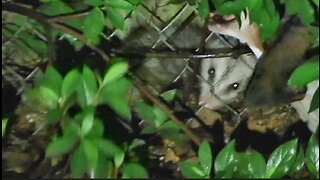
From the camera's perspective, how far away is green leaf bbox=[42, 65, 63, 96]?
1.49 meters

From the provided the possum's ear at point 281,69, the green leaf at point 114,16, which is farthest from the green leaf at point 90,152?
the possum's ear at point 281,69

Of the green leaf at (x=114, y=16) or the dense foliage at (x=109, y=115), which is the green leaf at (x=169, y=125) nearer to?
the dense foliage at (x=109, y=115)

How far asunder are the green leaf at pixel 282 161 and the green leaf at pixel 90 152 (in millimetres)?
433

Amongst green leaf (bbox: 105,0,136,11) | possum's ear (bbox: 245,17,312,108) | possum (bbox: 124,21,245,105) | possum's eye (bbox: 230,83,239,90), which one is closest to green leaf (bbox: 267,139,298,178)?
possum's ear (bbox: 245,17,312,108)

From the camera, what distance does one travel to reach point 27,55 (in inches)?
114

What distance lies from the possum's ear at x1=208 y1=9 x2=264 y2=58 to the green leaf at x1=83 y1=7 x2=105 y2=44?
0.80 metres

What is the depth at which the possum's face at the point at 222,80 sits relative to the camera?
3.41 m

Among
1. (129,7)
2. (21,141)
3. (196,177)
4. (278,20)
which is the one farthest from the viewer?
(21,141)

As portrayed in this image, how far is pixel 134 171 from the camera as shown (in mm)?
1457

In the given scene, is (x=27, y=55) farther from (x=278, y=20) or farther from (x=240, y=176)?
(x=240, y=176)

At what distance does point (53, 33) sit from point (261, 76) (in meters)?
0.59

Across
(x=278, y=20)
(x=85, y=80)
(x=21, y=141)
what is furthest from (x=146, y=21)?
(x=85, y=80)

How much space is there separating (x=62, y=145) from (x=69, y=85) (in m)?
0.13

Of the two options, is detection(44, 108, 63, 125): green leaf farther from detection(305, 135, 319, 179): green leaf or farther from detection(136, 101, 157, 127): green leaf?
detection(305, 135, 319, 179): green leaf
